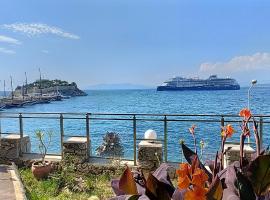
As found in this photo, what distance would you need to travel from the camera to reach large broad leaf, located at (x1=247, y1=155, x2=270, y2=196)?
0.95 metres

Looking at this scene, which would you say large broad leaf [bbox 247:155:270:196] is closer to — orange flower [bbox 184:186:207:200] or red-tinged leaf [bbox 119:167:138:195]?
orange flower [bbox 184:186:207:200]

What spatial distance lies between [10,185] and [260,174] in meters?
5.76

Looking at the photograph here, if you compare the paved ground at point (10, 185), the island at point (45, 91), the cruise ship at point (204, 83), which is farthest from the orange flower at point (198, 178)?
the cruise ship at point (204, 83)

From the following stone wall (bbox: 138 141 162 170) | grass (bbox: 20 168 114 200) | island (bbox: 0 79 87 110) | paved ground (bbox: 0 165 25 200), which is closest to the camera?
paved ground (bbox: 0 165 25 200)

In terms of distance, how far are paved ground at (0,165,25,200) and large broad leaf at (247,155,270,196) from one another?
483 cm

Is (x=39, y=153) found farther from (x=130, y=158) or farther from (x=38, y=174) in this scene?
(x=130, y=158)

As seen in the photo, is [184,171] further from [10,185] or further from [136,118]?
[136,118]

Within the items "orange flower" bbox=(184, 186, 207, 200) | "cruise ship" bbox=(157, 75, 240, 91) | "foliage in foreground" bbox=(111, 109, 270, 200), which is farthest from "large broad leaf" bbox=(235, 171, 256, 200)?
"cruise ship" bbox=(157, 75, 240, 91)

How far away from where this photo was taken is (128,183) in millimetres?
1066

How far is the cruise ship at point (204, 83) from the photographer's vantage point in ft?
266

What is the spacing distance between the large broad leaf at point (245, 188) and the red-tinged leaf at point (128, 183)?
29 cm

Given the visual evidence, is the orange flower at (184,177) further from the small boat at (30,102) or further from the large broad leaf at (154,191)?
the small boat at (30,102)

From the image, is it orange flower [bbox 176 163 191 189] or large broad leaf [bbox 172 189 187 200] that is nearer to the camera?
orange flower [bbox 176 163 191 189]

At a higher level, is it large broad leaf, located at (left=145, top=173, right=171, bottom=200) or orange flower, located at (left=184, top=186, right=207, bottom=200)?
orange flower, located at (left=184, top=186, right=207, bottom=200)
